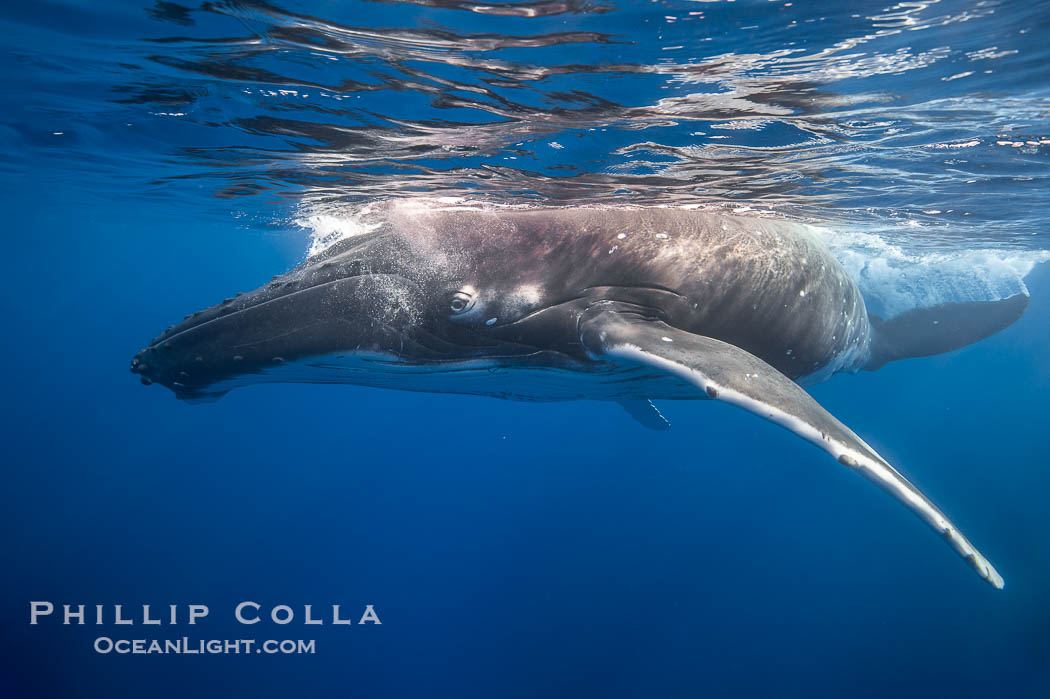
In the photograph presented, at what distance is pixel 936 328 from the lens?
446 inches

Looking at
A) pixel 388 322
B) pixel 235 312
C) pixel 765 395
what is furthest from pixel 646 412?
pixel 235 312

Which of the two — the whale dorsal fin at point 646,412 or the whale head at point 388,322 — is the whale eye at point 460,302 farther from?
the whale dorsal fin at point 646,412

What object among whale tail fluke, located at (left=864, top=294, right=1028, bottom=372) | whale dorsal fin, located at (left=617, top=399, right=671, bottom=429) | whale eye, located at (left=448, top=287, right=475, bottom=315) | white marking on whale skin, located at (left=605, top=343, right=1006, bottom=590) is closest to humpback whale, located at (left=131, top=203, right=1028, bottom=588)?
whale eye, located at (left=448, top=287, right=475, bottom=315)

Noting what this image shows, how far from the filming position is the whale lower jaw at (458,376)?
5398 mm

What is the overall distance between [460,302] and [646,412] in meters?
5.65

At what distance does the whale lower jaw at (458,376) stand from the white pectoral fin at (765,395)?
26.9 inches

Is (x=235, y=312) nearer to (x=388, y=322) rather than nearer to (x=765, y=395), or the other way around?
(x=388, y=322)

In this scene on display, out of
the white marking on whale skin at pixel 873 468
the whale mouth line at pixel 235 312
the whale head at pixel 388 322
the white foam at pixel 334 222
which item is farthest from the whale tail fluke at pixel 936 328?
the white foam at pixel 334 222

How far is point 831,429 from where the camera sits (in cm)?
379

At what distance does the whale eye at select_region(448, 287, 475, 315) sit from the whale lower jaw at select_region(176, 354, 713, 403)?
530 millimetres

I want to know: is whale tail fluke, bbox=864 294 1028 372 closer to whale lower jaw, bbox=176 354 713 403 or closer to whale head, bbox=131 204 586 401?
whale lower jaw, bbox=176 354 713 403

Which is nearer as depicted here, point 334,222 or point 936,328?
point 936,328

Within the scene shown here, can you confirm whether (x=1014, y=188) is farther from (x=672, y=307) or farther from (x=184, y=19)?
(x=184, y=19)

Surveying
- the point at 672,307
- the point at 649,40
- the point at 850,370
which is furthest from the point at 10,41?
the point at 850,370
